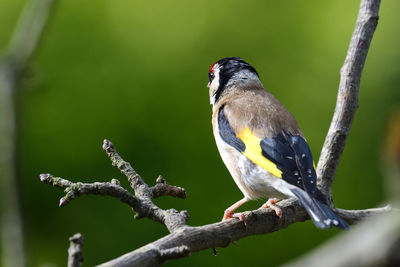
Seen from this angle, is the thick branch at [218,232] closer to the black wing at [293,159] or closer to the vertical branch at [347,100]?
the black wing at [293,159]

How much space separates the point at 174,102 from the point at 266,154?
6.95 ft

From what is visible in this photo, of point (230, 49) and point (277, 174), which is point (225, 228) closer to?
point (277, 174)

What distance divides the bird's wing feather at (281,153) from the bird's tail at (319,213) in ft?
0.12

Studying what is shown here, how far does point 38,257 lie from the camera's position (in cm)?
444

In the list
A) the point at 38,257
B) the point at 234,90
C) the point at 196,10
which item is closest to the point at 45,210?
the point at 38,257

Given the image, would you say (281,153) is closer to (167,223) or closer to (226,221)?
(226,221)

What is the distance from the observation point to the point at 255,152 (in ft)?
10.3

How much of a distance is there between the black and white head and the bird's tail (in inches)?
62.6

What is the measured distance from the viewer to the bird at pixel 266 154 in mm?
2713

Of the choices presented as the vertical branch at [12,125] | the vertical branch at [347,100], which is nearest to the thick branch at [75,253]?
the vertical branch at [12,125]

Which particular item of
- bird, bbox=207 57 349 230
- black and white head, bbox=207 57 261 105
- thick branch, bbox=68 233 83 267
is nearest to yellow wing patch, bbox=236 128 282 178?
bird, bbox=207 57 349 230

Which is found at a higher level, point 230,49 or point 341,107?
point 230,49

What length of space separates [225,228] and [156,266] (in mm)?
556

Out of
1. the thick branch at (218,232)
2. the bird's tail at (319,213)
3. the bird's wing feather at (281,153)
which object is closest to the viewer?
the thick branch at (218,232)
